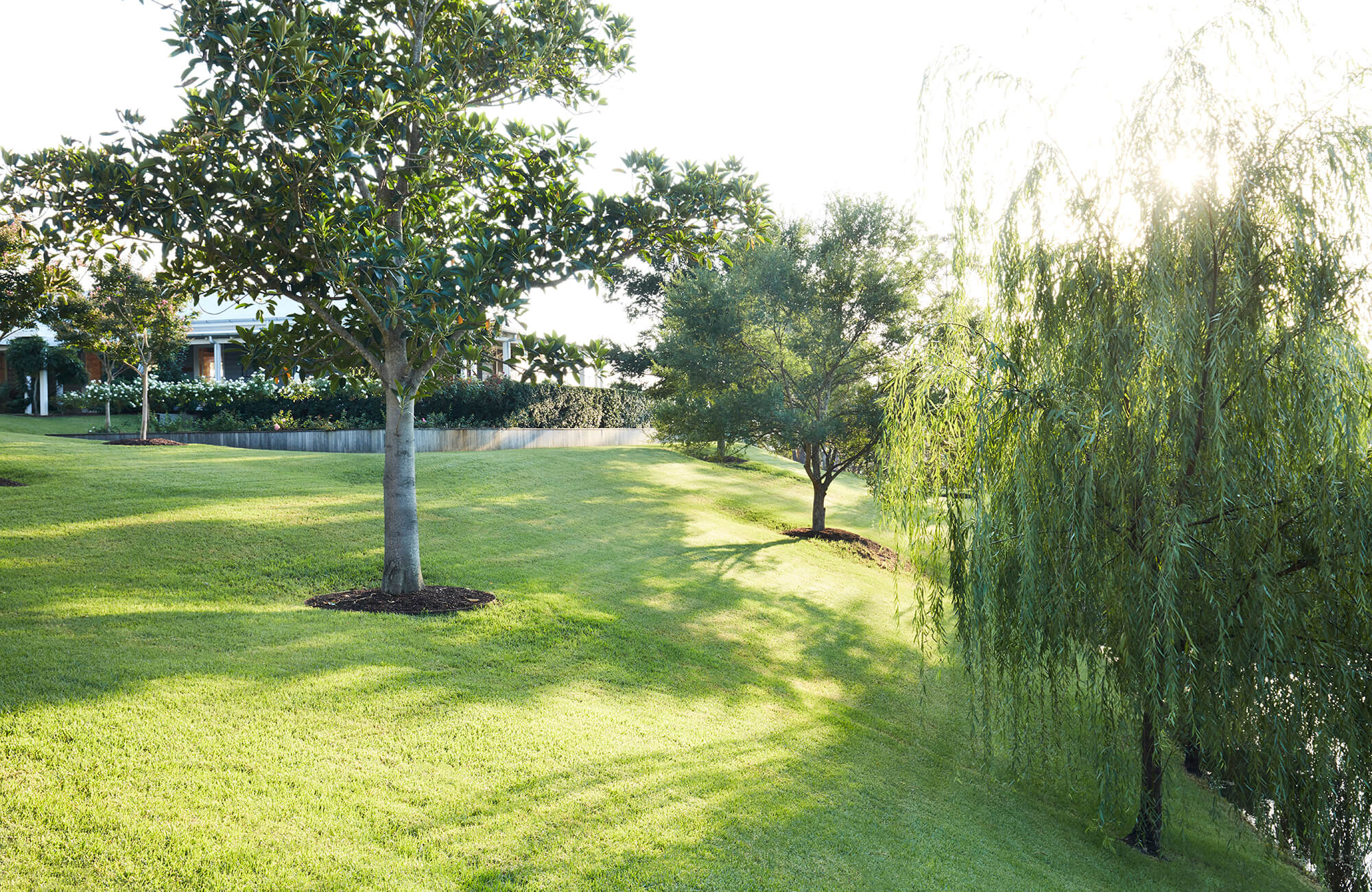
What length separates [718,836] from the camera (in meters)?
5.17

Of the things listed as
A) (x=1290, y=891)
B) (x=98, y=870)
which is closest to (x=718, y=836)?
(x=98, y=870)

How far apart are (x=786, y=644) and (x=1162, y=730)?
186 inches

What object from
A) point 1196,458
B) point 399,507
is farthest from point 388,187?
point 1196,458

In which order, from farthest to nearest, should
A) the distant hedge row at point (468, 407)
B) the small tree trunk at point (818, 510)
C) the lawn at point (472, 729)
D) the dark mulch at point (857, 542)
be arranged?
the distant hedge row at point (468, 407) → the small tree trunk at point (818, 510) → the dark mulch at point (857, 542) → the lawn at point (472, 729)

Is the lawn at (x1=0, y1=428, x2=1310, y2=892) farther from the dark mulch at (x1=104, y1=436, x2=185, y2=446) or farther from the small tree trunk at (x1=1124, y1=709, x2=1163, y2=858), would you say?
the dark mulch at (x1=104, y1=436, x2=185, y2=446)

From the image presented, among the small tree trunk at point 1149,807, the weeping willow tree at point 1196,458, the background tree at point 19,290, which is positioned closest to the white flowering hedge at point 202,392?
the background tree at point 19,290

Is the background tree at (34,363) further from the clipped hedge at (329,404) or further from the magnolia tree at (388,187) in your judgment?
the magnolia tree at (388,187)

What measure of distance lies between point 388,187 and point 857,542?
40.9ft

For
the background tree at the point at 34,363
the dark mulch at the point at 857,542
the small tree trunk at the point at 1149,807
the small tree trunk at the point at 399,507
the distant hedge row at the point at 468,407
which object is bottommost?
the small tree trunk at the point at 1149,807

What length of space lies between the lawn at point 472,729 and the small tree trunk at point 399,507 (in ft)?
2.99

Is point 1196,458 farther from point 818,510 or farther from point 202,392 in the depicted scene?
point 202,392

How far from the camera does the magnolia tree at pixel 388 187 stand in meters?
7.28

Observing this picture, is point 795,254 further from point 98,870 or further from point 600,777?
point 98,870

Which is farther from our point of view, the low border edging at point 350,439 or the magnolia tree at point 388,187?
the low border edging at point 350,439
